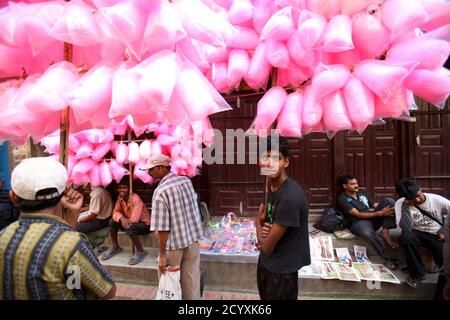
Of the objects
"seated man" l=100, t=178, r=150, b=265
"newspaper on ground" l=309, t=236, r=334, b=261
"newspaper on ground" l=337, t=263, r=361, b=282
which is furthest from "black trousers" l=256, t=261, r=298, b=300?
"seated man" l=100, t=178, r=150, b=265

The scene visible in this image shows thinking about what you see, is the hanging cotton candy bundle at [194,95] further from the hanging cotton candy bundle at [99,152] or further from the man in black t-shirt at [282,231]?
the hanging cotton candy bundle at [99,152]

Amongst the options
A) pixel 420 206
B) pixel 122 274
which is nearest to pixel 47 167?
pixel 122 274

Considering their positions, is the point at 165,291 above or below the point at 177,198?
below

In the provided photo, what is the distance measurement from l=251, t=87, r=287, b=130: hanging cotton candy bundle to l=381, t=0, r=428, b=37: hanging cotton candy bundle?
1.79ft

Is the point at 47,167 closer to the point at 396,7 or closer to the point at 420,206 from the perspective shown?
the point at 396,7

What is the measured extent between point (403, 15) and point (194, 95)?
2.99 ft

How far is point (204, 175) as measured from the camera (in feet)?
14.7

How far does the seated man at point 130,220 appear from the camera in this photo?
358cm

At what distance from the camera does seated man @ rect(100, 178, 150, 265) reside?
11.7 ft

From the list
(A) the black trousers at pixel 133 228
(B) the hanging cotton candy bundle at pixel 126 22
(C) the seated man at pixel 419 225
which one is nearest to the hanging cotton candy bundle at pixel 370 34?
(B) the hanging cotton candy bundle at pixel 126 22

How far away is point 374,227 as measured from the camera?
3330 millimetres

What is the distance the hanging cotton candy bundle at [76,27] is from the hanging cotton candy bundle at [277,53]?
0.76 m

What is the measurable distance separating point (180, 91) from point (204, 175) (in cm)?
349

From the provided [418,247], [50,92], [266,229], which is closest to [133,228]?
[266,229]
